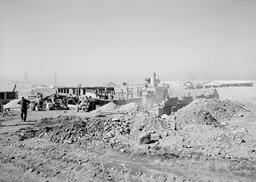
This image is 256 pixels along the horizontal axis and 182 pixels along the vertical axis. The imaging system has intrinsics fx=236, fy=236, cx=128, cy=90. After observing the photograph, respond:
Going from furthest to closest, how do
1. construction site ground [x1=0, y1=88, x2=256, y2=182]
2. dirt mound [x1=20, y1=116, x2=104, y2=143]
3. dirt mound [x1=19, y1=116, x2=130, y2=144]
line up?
dirt mound [x1=20, y1=116, x2=104, y2=143] < dirt mound [x1=19, y1=116, x2=130, y2=144] < construction site ground [x1=0, y1=88, x2=256, y2=182]

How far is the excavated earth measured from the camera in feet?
20.3

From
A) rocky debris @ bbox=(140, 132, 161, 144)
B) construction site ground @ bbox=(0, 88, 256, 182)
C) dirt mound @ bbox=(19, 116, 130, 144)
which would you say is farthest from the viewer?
dirt mound @ bbox=(19, 116, 130, 144)

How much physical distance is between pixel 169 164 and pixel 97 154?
7.98 ft

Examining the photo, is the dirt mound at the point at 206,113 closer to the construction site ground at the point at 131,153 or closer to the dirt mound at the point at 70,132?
the construction site ground at the point at 131,153

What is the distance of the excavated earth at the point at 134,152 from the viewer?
20.3 ft

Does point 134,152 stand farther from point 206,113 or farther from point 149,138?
point 206,113

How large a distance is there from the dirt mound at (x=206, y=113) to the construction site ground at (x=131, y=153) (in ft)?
0.26

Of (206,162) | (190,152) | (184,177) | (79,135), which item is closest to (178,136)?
(190,152)

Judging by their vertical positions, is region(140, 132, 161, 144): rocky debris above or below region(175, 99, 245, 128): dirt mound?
below

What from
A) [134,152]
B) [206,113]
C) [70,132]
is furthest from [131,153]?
[206,113]

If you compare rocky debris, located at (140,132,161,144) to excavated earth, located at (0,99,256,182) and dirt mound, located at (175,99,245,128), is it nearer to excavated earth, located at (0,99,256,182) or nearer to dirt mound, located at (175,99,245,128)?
excavated earth, located at (0,99,256,182)

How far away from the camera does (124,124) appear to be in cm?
1027

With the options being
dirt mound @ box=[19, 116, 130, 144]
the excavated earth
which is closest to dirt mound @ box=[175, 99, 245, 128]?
the excavated earth

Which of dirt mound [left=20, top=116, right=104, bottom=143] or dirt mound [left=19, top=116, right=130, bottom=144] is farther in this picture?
dirt mound [left=20, top=116, right=104, bottom=143]
